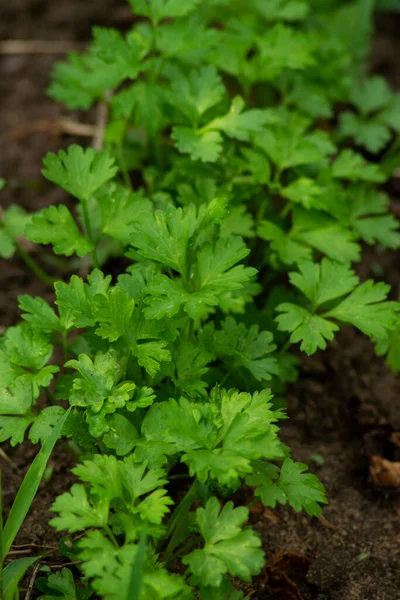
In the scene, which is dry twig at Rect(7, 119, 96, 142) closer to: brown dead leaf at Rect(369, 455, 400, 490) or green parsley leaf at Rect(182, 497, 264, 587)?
brown dead leaf at Rect(369, 455, 400, 490)

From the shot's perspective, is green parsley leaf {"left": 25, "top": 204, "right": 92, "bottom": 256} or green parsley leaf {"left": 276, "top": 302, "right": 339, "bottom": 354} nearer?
green parsley leaf {"left": 276, "top": 302, "right": 339, "bottom": 354}

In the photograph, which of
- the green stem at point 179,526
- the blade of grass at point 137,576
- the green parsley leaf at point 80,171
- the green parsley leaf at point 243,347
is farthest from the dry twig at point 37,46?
the blade of grass at point 137,576

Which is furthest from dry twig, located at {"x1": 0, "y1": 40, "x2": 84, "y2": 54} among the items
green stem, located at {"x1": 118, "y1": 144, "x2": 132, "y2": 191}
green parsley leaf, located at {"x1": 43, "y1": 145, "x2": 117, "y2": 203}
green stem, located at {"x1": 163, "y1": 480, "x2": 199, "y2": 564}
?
green stem, located at {"x1": 163, "y1": 480, "x2": 199, "y2": 564}

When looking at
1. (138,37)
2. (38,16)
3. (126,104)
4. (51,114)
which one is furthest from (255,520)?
(38,16)

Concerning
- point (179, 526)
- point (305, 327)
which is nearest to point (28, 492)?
point (179, 526)

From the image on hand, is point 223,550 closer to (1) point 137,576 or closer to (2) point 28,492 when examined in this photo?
(1) point 137,576
